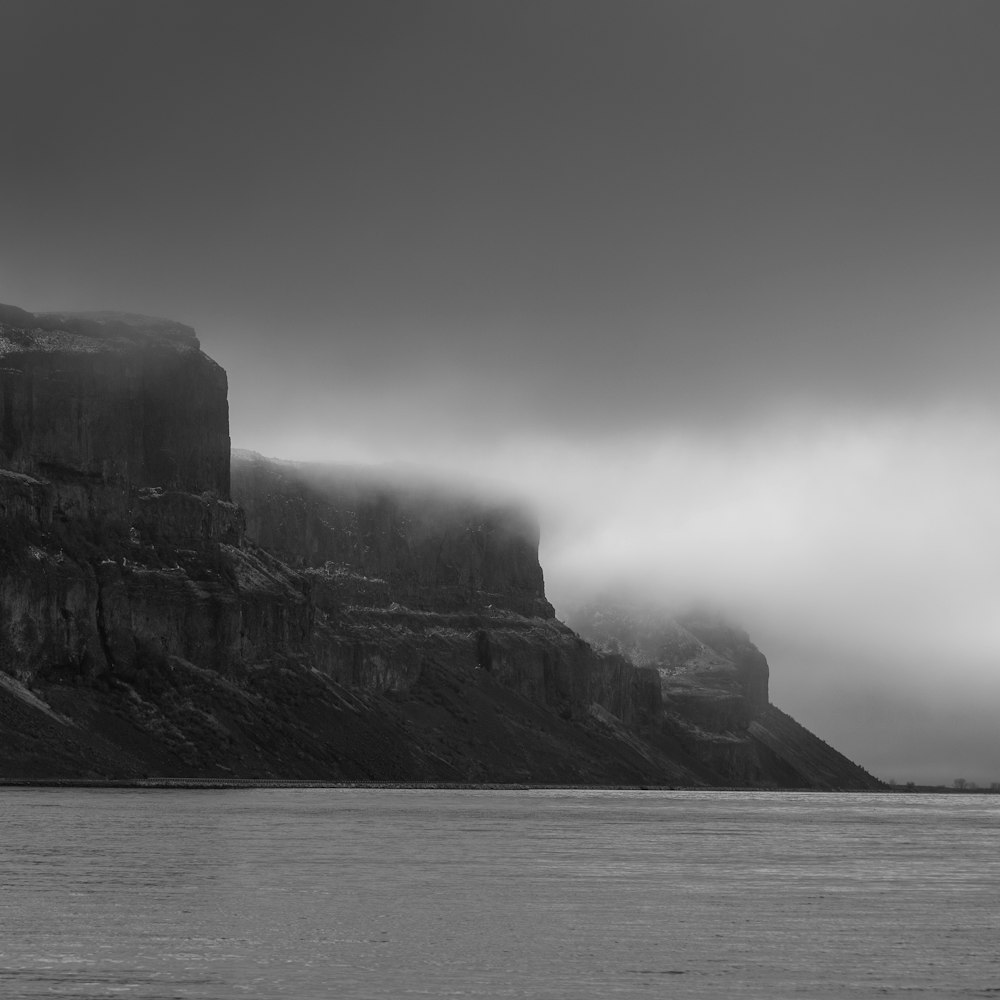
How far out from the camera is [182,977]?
4388cm

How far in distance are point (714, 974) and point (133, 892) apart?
1137 inches

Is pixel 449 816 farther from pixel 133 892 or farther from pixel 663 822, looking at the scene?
pixel 133 892

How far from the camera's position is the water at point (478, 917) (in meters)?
44.2

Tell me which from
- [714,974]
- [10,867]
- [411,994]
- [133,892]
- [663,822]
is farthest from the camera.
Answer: [663,822]

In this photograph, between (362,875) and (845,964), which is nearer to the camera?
(845,964)

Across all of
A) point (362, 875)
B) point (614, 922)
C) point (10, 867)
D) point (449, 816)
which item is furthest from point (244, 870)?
point (449, 816)

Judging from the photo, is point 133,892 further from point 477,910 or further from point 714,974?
point 714,974

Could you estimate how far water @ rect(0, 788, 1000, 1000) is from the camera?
44.2 m

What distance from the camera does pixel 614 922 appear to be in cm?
5919

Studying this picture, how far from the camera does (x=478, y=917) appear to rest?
60.2 m

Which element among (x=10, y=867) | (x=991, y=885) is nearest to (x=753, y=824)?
(x=991, y=885)

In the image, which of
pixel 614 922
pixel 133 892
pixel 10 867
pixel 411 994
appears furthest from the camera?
pixel 10 867

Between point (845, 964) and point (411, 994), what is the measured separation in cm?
1354

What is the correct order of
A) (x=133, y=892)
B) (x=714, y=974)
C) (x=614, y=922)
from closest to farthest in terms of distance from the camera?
(x=714, y=974)
(x=614, y=922)
(x=133, y=892)
